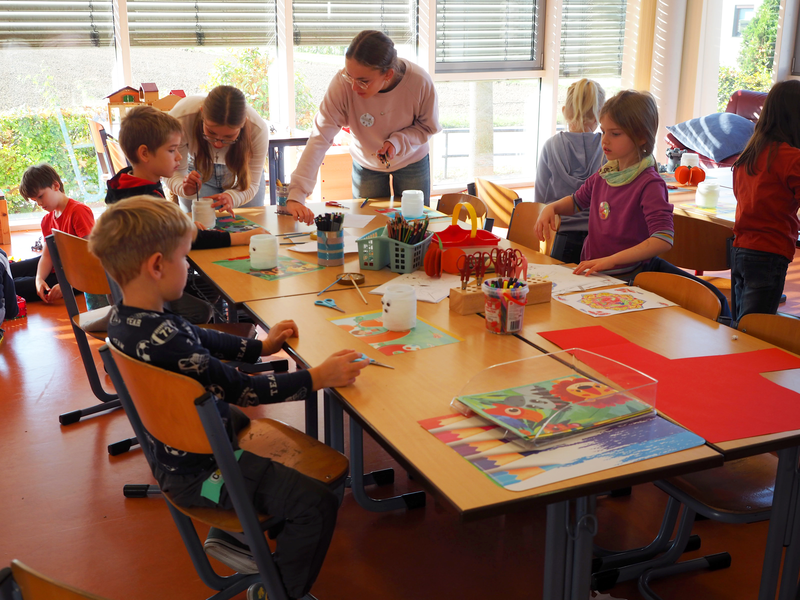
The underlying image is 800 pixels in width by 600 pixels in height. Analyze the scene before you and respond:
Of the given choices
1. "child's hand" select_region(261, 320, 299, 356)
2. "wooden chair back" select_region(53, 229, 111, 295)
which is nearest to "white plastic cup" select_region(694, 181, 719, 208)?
"child's hand" select_region(261, 320, 299, 356)

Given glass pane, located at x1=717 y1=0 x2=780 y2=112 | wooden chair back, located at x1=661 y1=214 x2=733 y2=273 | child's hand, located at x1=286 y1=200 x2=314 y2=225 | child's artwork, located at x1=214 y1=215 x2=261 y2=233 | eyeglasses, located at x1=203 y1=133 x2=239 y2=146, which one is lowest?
wooden chair back, located at x1=661 y1=214 x2=733 y2=273

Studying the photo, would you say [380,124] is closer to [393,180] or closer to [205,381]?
[393,180]

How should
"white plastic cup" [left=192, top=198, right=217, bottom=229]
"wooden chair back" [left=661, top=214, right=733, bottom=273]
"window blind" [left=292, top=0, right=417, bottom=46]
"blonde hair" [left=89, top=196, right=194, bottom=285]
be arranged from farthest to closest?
"window blind" [left=292, top=0, right=417, bottom=46]
"wooden chair back" [left=661, top=214, right=733, bottom=273]
"white plastic cup" [left=192, top=198, right=217, bottom=229]
"blonde hair" [left=89, top=196, right=194, bottom=285]

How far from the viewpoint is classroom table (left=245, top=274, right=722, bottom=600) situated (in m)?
1.09

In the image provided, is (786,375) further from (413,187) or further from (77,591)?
(413,187)

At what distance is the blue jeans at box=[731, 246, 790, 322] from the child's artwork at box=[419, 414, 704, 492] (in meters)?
1.64

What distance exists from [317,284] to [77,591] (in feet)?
5.12

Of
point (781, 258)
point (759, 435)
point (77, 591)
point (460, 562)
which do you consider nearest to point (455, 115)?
point (781, 258)

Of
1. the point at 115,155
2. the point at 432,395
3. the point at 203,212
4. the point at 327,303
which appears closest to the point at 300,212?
the point at 203,212

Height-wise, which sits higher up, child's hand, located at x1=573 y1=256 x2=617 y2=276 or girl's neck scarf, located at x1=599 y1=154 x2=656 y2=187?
girl's neck scarf, located at x1=599 y1=154 x2=656 y2=187

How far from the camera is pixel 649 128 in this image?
2.41m

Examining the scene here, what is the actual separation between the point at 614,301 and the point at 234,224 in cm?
166

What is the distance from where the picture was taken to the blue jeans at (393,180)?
11.3ft

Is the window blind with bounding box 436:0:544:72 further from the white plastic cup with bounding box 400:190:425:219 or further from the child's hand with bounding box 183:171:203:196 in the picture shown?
the child's hand with bounding box 183:171:203:196
